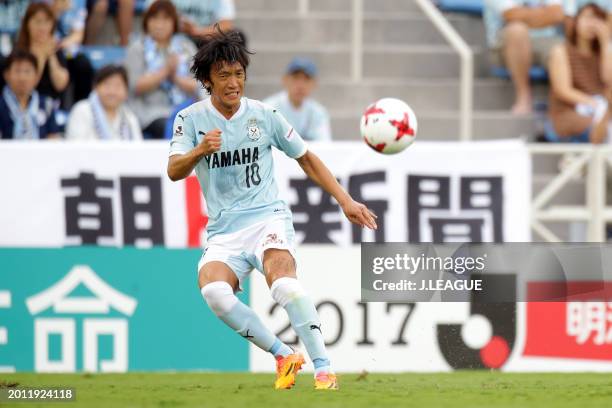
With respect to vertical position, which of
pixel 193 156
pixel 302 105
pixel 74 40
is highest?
pixel 74 40

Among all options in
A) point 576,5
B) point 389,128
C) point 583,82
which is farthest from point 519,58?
point 389,128

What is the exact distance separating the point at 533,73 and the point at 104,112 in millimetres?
4723

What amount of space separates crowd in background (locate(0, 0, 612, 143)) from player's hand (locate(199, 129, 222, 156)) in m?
5.00

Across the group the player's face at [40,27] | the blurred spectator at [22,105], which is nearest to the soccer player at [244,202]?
the blurred spectator at [22,105]

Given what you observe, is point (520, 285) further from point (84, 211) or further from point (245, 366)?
point (84, 211)

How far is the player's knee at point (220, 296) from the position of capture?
8.44 metres

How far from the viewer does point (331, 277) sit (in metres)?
11.9

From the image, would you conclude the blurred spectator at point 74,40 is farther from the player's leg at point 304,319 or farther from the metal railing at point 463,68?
the player's leg at point 304,319

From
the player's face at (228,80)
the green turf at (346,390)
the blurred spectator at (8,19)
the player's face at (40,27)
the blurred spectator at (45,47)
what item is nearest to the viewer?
the green turf at (346,390)

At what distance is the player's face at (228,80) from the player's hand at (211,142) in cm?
46

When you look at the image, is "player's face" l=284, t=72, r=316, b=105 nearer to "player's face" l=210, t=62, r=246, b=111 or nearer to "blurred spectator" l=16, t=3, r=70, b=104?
"blurred spectator" l=16, t=3, r=70, b=104

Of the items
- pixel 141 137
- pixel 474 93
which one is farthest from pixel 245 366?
pixel 474 93

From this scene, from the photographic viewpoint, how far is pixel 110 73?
42.5ft

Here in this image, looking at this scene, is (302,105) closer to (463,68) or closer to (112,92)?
(112,92)
